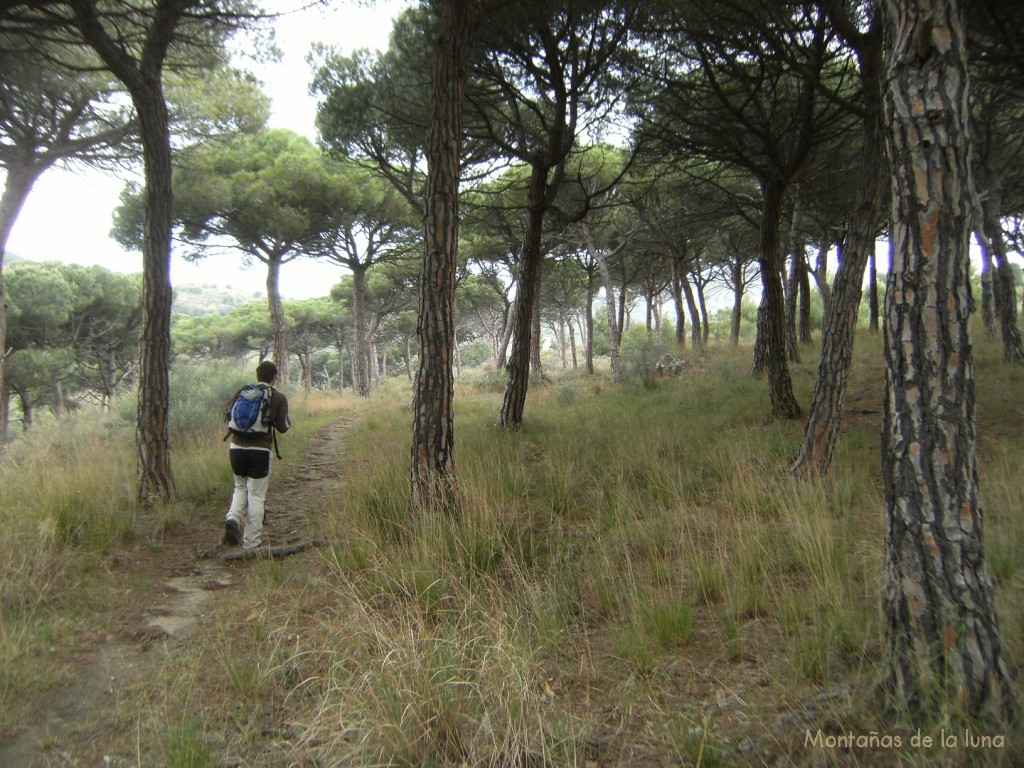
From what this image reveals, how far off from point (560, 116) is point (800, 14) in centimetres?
319

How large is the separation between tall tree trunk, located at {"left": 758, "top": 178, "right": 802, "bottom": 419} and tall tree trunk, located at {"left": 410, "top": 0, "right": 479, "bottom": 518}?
5.17 metres

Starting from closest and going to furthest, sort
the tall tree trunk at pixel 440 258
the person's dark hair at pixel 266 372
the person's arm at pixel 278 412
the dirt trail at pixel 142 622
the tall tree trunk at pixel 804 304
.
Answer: the dirt trail at pixel 142 622, the tall tree trunk at pixel 440 258, the person's arm at pixel 278 412, the person's dark hair at pixel 266 372, the tall tree trunk at pixel 804 304

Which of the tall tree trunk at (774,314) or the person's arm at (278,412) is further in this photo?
the tall tree trunk at (774,314)

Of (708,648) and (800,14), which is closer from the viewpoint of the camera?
(708,648)

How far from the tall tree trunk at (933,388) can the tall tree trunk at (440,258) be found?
338 cm

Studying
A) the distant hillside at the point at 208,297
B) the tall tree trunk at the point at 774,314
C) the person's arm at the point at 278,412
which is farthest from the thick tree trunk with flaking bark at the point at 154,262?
the distant hillside at the point at 208,297

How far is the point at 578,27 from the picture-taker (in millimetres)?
7133

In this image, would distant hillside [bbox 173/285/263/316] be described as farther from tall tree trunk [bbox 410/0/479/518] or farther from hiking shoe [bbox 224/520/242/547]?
tall tree trunk [bbox 410/0/479/518]

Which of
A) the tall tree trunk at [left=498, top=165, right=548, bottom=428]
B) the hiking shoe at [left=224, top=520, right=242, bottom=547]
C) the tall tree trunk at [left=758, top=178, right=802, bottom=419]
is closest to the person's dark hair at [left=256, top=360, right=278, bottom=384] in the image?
the hiking shoe at [left=224, top=520, right=242, bottom=547]

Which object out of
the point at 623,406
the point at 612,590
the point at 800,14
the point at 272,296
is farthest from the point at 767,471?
the point at 272,296

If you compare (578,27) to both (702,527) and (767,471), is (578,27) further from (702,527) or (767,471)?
(702,527)

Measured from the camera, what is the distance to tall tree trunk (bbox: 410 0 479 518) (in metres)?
4.68

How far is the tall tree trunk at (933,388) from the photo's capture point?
175 centimetres

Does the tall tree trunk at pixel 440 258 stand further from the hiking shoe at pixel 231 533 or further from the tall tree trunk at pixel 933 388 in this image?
the tall tree trunk at pixel 933 388
